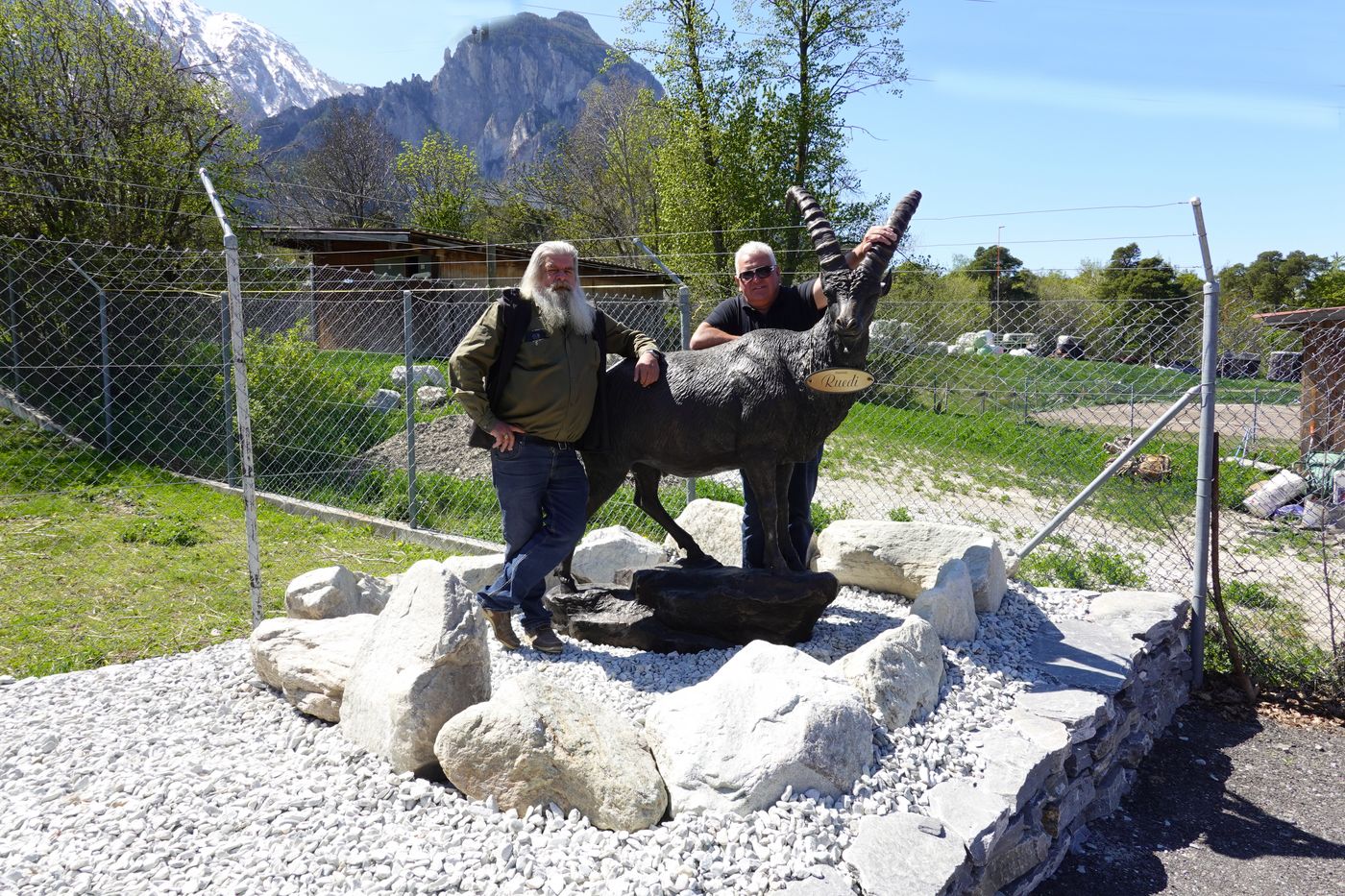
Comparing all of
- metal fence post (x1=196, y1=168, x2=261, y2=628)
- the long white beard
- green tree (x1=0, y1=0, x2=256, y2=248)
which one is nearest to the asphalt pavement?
the long white beard

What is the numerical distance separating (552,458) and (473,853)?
2166 mm

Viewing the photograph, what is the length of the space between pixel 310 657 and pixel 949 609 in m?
3.17

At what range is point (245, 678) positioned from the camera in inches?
167

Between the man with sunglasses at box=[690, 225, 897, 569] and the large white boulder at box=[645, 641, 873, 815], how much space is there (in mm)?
1371

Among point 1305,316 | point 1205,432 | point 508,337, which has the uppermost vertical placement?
point 1305,316

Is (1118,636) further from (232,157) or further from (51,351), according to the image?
(232,157)

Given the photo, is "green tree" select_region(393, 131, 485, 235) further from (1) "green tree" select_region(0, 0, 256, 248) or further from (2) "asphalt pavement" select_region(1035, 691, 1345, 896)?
(2) "asphalt pavement" select_region(1035, 691, 1345, 896)

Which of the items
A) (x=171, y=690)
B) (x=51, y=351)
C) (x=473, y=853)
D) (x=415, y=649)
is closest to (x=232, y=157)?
(x=51, y=351)

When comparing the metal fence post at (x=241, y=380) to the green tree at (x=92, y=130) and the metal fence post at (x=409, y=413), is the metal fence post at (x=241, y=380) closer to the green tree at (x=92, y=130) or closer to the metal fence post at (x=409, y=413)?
the metal fence post at (x=409, y=413)

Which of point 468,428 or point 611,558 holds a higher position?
point 468,428

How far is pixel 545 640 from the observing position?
4.49 m

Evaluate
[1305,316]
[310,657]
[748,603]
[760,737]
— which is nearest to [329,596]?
[310,657]

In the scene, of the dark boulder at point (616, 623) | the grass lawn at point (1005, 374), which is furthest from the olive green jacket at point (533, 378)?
the grass lawn at point (1005, 374)

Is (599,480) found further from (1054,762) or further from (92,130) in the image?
(92,130)
